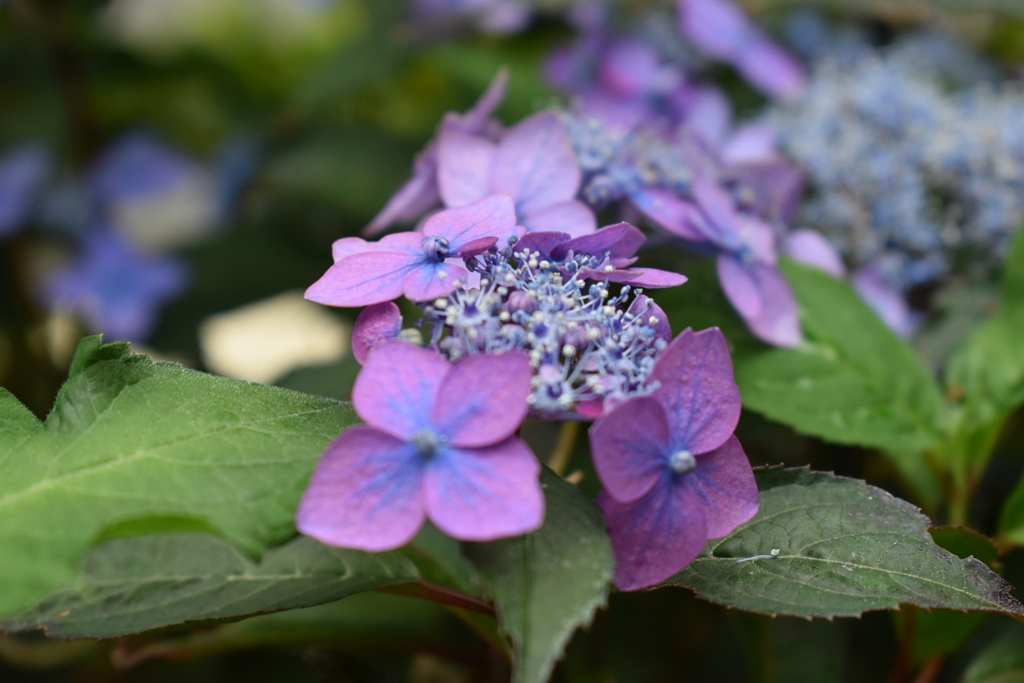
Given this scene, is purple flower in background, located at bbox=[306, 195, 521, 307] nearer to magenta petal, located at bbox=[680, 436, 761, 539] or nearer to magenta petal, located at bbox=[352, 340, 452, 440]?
magenta petal, located at bbox=[352, 340, 452, 440]

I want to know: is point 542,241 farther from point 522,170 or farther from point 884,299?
point 884,299

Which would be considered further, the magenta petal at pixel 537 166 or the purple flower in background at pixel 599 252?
the magenta petal at pixel 537 166

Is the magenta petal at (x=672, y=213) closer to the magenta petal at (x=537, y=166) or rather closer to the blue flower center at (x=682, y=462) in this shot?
the magenta petal at (x=537, y=166)

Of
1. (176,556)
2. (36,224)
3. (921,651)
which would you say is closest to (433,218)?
(176,556)

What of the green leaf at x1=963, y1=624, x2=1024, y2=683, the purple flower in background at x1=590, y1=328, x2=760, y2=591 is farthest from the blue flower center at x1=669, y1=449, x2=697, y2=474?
the green leaf at x1=963, y1=624, x2=1024, y2=683

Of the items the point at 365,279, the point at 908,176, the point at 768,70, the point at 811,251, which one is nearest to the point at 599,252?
the point at 365,279

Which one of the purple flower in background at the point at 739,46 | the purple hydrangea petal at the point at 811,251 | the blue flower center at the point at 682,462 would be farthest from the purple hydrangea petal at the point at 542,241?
the purple flower in background at the point at 739,46

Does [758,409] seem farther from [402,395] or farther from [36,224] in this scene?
[36,224]
